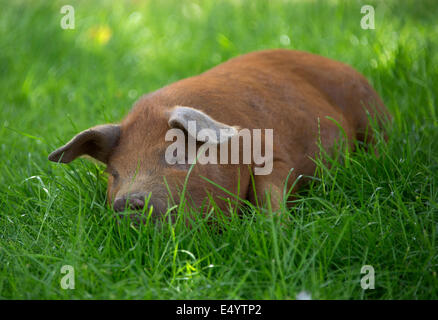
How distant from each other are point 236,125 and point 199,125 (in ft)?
1.57

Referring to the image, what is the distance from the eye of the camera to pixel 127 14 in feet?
25.1

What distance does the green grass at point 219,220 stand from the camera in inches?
107

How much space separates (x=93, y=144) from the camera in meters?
3.46

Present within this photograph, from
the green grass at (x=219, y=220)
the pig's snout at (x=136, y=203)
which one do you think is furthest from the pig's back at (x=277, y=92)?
the pig's snout at (x=136, y=203)

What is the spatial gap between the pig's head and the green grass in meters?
0.16

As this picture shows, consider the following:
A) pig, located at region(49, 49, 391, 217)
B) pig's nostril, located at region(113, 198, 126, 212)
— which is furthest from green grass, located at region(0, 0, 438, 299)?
pig, located at region(49, 49, 391, 217)

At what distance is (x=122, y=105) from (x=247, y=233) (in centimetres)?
292

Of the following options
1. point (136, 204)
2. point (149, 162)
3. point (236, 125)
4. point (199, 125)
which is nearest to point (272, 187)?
point (236, 125)

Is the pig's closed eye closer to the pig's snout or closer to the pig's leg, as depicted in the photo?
the pig's snout

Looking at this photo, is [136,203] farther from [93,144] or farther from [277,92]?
[277,92]

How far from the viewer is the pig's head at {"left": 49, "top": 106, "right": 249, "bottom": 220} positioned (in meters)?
2.99

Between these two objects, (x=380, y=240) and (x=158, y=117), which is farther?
(x=158, y=117)
